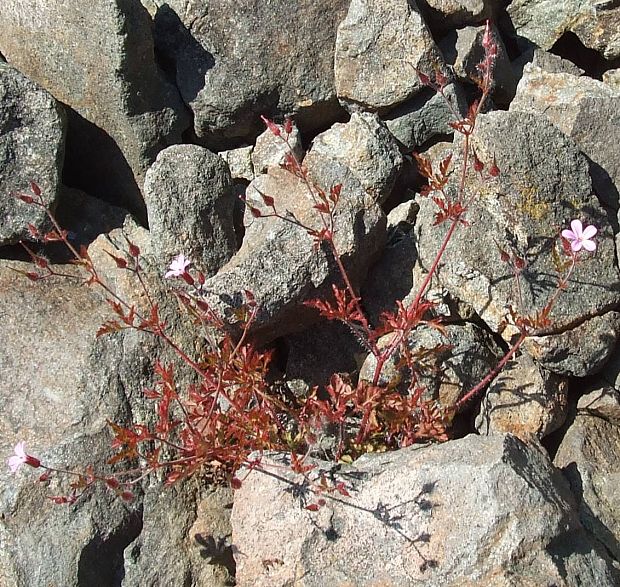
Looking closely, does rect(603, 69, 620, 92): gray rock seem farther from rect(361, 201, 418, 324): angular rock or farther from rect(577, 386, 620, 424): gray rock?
rect(577, 386, 620, 424): gray rock

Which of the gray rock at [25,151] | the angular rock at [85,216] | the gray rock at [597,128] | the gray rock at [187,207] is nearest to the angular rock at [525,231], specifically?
the gray rock at [597,128]

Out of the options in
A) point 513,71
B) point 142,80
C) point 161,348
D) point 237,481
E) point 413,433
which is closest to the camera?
point 237,481

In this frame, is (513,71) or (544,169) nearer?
(544,169)

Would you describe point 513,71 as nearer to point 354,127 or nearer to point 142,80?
point 354,127

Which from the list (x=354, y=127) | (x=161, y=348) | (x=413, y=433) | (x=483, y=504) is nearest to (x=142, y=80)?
(x=354, y=127)

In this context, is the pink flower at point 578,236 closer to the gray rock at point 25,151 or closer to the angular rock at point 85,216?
the angular rock at point 85,216

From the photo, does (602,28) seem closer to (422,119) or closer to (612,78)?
(612,78)

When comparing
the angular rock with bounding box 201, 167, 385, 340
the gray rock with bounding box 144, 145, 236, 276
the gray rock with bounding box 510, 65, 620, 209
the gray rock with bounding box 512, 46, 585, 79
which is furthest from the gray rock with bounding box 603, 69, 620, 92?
the gray rock with bounding box 144, 145, 236, 276
